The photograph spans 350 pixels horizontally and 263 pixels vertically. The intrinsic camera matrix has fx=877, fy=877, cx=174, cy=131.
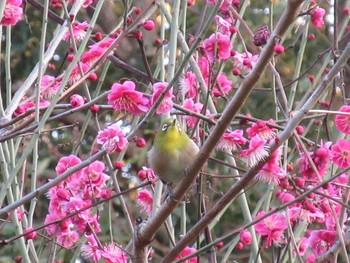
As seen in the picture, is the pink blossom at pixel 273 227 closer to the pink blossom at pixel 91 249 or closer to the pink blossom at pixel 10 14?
the pink blossom at pixel 91 249

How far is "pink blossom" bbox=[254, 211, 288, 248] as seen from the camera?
307cm

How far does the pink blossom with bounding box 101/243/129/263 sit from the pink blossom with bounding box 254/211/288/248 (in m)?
0.49

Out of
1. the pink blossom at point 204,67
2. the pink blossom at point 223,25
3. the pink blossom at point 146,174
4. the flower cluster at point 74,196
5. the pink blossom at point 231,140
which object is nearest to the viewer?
the pink blossom at point 231,140

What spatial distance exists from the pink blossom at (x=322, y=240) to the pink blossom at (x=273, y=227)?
0.11 m

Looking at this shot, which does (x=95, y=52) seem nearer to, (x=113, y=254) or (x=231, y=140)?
(x=231, y=140)

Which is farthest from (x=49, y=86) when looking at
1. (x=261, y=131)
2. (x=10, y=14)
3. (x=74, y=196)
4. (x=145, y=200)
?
(x=261, y=131)

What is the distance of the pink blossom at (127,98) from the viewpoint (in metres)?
2.91

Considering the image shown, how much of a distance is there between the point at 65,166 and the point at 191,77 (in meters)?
0.61

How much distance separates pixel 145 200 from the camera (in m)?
3.22

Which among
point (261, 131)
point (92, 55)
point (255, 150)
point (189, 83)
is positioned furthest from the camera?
point (189, 83)

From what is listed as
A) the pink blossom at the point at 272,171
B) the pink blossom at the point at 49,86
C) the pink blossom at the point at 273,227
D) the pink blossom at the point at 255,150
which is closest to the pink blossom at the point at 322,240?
the pink blossom at the point at 273,227

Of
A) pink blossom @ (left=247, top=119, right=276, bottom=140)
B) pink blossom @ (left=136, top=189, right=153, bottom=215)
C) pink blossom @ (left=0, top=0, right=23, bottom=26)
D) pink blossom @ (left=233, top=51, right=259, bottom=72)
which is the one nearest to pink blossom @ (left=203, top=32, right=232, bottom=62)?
pink blossom @ (left=233, top=51, right=259, bottom=72)

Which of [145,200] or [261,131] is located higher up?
[261,131]

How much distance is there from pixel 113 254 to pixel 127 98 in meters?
0.54
